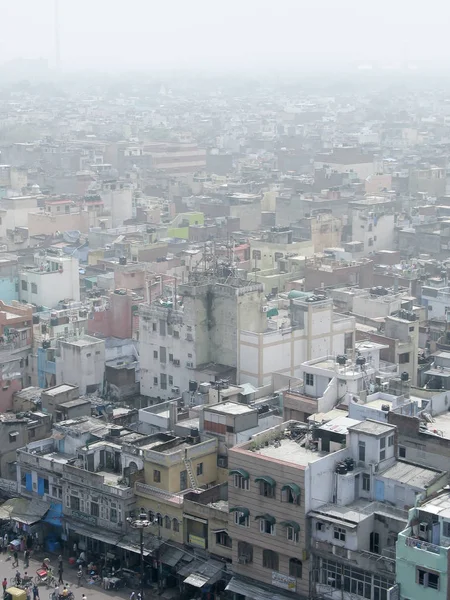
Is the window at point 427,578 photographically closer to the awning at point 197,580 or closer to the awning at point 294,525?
the awning at point 294,525

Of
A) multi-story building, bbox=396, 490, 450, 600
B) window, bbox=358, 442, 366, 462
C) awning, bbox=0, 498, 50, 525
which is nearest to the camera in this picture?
multi-story building, bbox=396, 490, 450, 600

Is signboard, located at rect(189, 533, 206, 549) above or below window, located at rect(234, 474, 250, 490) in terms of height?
below

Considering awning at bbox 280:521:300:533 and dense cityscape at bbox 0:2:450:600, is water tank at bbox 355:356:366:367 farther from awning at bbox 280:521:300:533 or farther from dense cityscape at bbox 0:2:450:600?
awning at bbox 280:521:300:533

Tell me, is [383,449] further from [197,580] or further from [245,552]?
[197,580]

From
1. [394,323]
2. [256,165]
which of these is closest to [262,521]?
[394,323]

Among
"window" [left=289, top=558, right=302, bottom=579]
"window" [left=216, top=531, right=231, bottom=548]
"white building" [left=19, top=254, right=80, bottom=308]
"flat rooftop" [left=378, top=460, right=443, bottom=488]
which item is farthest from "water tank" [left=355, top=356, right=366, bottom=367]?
"white building" [left=19, top=254, right=80, bottom=308]

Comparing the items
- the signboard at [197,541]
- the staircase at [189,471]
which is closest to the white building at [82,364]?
the staircase at [189,471]
